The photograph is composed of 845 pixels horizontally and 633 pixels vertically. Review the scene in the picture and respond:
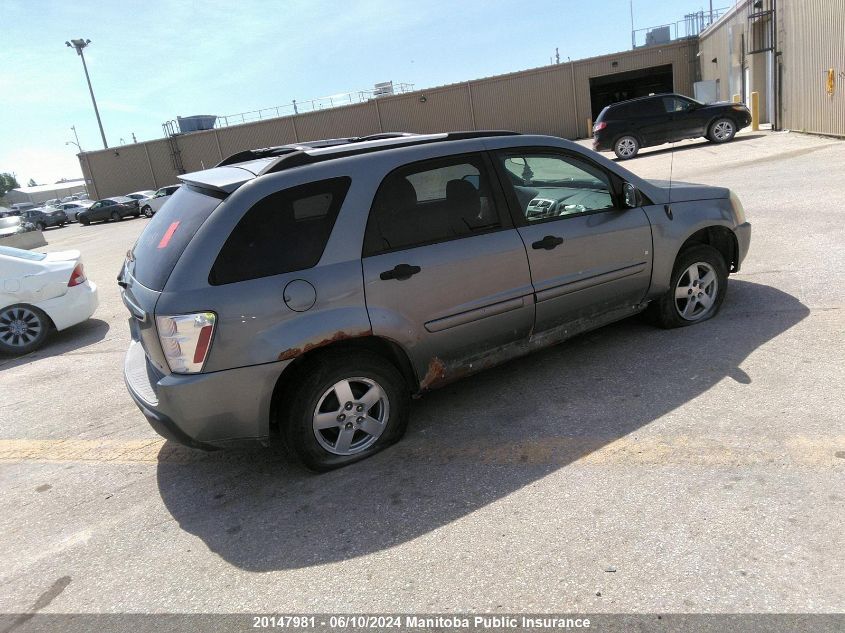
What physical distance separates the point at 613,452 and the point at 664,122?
1807 centimetres

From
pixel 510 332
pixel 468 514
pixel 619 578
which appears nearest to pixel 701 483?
pixel 619 578

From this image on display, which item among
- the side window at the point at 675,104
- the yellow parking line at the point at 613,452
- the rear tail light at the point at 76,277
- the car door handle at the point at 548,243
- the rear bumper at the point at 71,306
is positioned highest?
the side window at the point at 675,104

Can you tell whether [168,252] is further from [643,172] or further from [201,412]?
[643,172]

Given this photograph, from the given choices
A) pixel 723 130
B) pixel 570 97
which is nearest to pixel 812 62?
pixel 723 130

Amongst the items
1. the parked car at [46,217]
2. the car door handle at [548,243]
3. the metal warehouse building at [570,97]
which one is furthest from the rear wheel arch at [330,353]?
the parked car at [46,217]

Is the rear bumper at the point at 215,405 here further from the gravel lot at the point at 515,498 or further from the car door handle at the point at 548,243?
the car door handle at the point at 548,243

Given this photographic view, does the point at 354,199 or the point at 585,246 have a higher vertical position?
the point at 354,199

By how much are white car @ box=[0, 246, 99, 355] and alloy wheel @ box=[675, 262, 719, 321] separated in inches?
266

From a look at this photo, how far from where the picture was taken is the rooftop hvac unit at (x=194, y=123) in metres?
42.3

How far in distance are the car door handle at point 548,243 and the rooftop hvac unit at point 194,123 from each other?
141ft

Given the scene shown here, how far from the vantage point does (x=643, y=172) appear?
14.9 meters

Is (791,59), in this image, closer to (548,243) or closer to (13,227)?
(548,243)

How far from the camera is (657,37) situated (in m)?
34.6

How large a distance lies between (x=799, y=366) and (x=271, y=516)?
3447 mm
